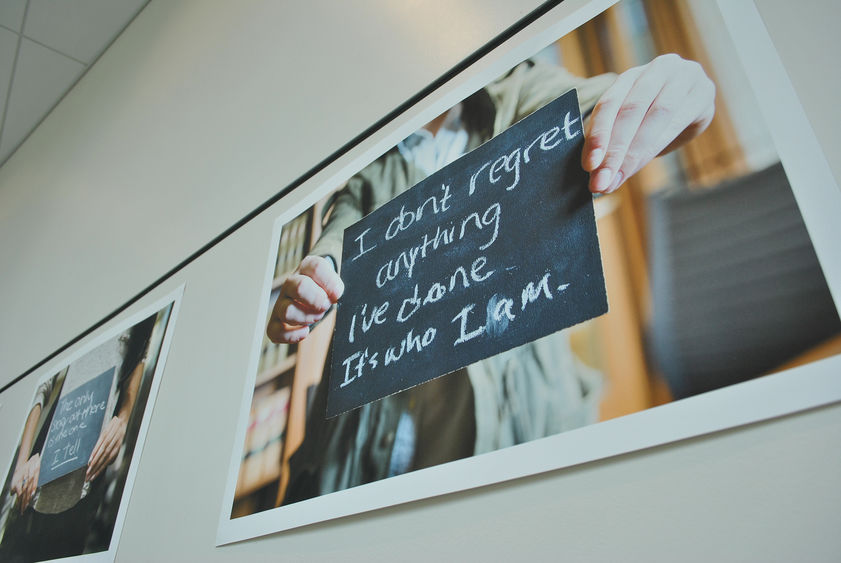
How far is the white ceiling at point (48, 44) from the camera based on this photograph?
1.96 m

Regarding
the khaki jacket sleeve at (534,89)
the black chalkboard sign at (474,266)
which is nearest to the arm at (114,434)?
the black chalkboard sign at (474,266)

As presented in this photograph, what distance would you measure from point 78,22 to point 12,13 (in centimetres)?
19

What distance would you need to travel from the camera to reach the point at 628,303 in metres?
0.47

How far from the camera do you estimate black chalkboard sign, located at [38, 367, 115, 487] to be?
1.05 m

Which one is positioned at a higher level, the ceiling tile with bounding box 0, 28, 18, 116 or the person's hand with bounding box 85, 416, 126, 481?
A: the ceiling tile with bounding box 0, 28, 18, 116

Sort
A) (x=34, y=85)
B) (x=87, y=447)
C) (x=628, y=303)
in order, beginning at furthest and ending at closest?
(x=34, y=85), (x=87, y=447), (x=628, y=303)

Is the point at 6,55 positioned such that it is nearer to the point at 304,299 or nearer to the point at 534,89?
the point at 304,299

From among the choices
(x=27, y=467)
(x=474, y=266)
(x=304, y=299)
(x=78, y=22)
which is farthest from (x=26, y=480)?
(x=78, y=22)

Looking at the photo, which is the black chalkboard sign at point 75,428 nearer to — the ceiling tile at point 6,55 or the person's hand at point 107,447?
the person's hand at point 107,447

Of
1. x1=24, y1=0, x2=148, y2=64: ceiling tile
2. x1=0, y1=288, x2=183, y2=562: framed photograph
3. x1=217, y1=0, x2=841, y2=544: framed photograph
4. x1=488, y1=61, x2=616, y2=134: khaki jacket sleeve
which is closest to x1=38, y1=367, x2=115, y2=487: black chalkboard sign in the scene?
x1=0, y1=288, x2=183, y2=562: framed photograph

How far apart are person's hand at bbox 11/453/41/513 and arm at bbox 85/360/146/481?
0.20 meters

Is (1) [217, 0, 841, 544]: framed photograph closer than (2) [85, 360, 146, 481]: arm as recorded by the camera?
Yes

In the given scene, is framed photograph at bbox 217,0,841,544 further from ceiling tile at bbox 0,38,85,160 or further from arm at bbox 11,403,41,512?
ceiling tile at bbox 0,38,85,160

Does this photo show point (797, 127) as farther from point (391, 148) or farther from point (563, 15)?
point (391, 148)
